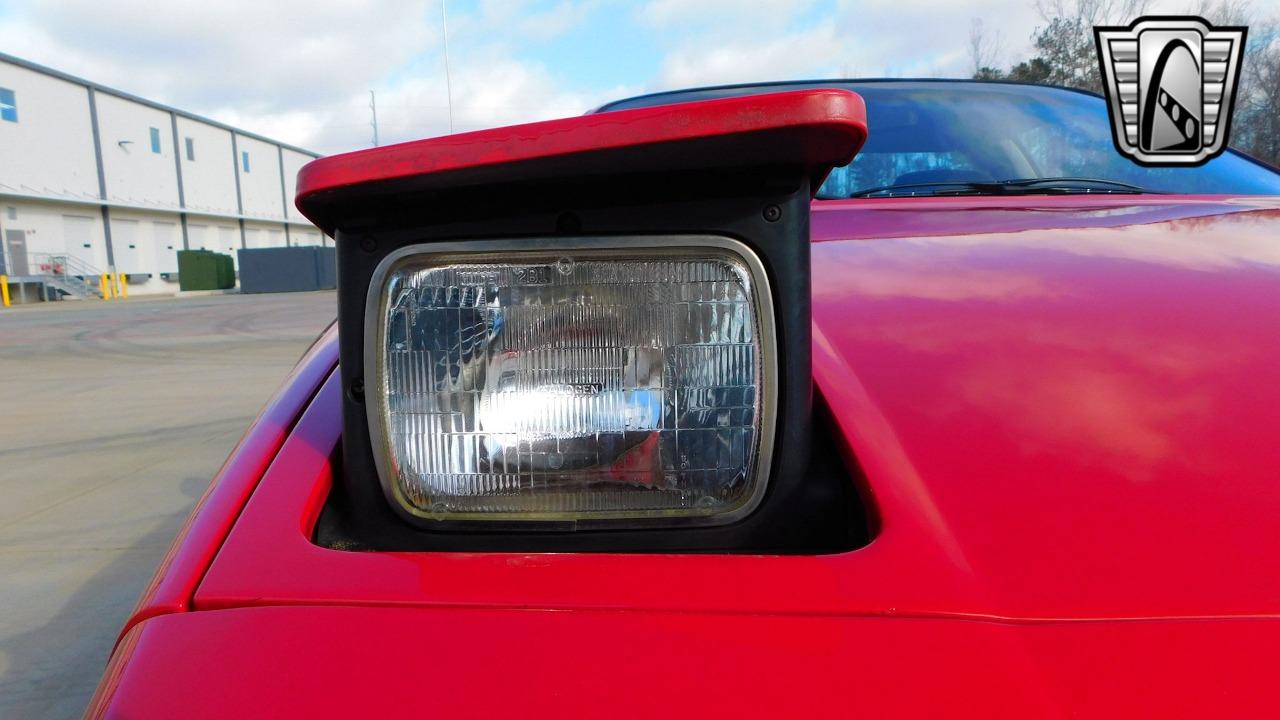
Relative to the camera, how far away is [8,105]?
27000mm

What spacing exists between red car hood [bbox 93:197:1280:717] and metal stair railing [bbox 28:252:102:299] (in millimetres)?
34173

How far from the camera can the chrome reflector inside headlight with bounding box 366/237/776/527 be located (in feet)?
2.30

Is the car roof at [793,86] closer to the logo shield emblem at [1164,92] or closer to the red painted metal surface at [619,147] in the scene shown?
the logo shield emblem at [1164,92]

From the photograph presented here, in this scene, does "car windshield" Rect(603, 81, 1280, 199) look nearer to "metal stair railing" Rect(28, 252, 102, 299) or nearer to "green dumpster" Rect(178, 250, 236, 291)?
"metal stair railing" Rect(28, 252, 102, 299)

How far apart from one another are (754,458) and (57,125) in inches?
1443

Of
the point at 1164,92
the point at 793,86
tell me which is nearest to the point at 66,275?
the point at 793,86

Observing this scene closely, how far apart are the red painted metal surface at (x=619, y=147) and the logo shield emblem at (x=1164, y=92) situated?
4.93 feet

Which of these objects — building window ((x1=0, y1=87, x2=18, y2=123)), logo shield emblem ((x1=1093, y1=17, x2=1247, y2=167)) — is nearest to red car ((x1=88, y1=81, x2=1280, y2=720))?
logo shield emblem ((x1=1093, y1=17, x2=1247, y2=167))

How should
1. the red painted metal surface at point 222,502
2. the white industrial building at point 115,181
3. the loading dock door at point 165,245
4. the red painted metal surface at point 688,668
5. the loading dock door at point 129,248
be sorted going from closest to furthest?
the red painted metal surface at point 688,668, the red painted metal surface at point 222,502, the white industrial building at point 115,181, the loading dock door at point 129,248, the loading dock door at point 165,245

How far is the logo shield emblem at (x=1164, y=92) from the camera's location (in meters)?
1.77

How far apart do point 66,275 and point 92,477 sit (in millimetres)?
32130

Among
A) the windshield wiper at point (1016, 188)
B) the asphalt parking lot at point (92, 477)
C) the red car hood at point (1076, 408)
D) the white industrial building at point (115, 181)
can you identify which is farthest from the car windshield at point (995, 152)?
the white industrial building at point (115, 181)

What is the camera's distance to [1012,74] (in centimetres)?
2742

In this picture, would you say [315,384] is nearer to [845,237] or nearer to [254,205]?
[845,237]
